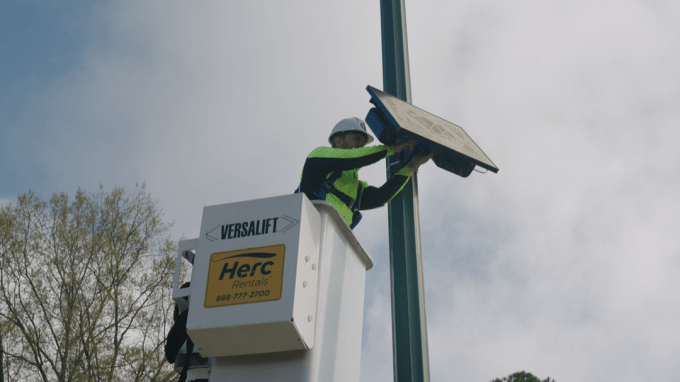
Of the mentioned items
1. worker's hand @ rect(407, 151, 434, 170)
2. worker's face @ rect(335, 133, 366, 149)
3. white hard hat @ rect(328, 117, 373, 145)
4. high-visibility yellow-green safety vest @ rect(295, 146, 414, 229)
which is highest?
white hard hat @ rect(328, 117, 373, 145)

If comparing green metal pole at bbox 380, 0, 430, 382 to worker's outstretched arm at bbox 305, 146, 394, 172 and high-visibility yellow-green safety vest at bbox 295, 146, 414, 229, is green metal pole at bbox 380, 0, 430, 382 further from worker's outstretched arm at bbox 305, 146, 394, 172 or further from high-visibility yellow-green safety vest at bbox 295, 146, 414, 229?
worker's outstretched arm at bbox 305, 146, 394, 172

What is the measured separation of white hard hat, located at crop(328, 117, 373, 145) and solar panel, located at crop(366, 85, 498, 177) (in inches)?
13.3

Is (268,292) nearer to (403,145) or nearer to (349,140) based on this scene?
(403,145)

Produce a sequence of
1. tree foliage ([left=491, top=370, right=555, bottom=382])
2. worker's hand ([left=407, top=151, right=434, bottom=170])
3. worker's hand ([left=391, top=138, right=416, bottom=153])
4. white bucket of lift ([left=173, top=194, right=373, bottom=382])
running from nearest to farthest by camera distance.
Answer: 1. white bucket of lift ([left=173, top=194, right=373, bottom=382])
2. worker's hand ([left=391, top=138, right=416, bottom=153])
3. worker's hand ([left=407, top=151, right=434, bottom=170])
4. tree foliage ([left=491, top=370, right=555, bottom=382])

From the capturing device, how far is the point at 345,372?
273cm

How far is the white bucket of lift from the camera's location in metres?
2.30

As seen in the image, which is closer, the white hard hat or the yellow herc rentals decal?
the yellow herc rentals decal

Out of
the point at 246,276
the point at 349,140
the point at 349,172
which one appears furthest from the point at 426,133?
the point at 246,276

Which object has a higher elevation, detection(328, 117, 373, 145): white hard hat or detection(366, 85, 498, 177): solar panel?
detection(328, 117, 373, 145): white hard hat

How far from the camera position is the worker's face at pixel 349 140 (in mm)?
4016

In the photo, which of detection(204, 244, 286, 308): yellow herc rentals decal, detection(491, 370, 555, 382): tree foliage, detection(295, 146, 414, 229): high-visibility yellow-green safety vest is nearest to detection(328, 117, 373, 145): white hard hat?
detection(295, 146, 414, 229): high-visibility yellow-green safety vest

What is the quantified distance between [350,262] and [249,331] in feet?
2.44

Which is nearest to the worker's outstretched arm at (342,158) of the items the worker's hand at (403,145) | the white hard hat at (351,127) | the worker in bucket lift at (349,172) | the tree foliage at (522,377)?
the worker in bucket lift at (349,172)

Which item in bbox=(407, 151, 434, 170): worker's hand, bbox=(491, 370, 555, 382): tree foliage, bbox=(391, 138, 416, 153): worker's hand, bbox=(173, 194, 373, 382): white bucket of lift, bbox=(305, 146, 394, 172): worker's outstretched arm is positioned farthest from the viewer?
bbox=(491, 370, 555, 382): tree foliage
